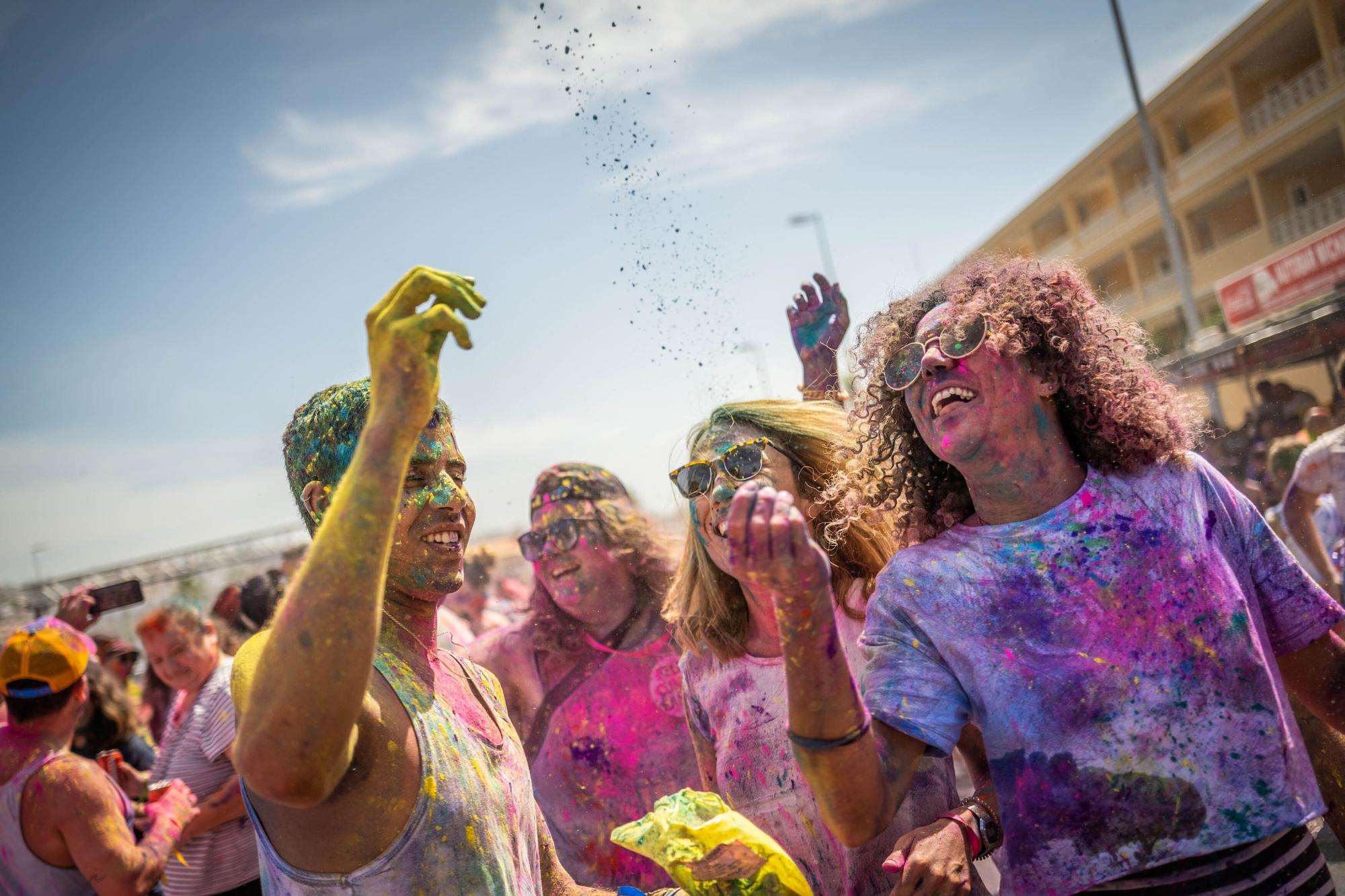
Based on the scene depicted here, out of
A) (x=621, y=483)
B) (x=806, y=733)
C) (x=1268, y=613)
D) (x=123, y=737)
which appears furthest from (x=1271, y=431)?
(x=123, y=737)

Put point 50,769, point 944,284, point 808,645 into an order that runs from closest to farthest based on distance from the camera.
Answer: point 808,645 < point 944,284 < point 50,769

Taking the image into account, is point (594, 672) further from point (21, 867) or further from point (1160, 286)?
point (1160, 286)

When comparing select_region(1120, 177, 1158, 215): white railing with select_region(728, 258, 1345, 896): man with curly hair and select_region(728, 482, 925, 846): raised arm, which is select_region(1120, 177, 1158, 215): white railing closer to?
select_region(728, 258, 1345, 896): man with curly hair

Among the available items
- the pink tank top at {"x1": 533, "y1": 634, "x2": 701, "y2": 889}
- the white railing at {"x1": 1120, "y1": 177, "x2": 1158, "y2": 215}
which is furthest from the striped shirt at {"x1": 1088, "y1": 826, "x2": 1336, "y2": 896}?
the white railing at {"x1": 1120, "y1": 177, "x2": 1158, "y2": 215}

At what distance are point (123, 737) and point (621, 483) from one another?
3097 millimetres

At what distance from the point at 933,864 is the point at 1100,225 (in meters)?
28.0

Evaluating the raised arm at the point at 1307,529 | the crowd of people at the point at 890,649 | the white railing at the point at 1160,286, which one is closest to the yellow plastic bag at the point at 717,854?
the crowd of people at the point at 890,649

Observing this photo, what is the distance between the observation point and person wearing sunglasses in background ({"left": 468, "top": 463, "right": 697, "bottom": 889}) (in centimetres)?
338

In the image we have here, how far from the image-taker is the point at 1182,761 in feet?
5.75

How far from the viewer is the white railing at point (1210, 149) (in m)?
20.3

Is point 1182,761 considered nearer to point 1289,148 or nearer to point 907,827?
point 907,827

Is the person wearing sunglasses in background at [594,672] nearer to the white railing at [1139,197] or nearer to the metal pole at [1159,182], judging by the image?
the metal pole at [1159,182]

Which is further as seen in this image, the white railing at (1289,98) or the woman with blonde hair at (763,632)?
the white railing at (1289,98)

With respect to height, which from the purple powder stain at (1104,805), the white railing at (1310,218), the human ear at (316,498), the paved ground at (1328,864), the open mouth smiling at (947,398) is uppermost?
the white railing at (1310,218)
